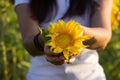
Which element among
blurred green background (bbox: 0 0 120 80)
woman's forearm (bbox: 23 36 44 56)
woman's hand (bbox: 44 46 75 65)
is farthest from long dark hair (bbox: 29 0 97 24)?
blurred green background (bbox: 0 0 120 80)

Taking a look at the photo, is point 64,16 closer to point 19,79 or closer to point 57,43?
point 57,43

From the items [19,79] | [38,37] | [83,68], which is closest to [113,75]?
[19,79]

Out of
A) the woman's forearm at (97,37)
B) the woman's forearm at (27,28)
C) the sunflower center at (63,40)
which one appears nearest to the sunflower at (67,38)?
the sunflower center at (63,40)

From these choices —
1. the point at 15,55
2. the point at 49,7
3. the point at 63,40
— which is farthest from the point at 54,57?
the point at 15,55

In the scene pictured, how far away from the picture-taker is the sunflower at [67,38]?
1.50 meters

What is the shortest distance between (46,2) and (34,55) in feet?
0.67

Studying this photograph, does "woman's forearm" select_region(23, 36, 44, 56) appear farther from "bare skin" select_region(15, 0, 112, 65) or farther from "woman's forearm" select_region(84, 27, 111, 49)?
"woman's forearm" select_region(84, 27, 111, 49)

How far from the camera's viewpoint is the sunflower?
4.92 feet

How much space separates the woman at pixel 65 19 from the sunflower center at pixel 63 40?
0.88ft

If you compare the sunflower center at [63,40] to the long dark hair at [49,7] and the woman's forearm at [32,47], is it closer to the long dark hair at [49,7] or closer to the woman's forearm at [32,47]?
the woman's forearm at [32,47]

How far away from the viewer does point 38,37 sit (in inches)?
66.6

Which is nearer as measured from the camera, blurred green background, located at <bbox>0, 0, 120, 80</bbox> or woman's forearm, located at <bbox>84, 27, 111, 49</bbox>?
woman's forearm, located at <bbox>84, 27, 111, 49</bbox>

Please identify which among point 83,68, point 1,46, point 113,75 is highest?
point 83,68

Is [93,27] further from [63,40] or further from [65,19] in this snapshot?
[63,40]
